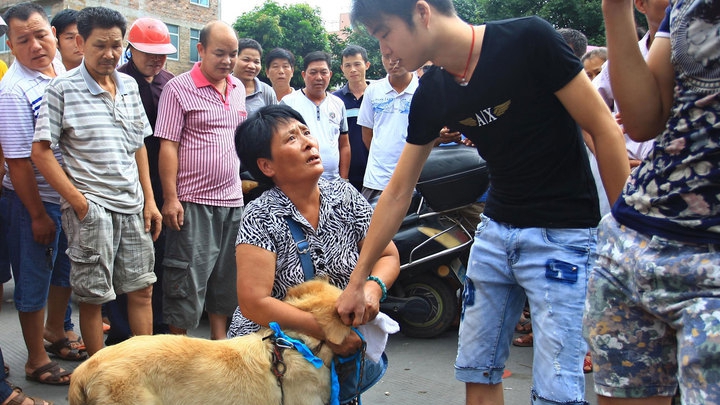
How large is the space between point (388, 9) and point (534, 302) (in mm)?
1153

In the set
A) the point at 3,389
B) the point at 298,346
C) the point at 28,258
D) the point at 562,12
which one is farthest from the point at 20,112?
the point at 562,12

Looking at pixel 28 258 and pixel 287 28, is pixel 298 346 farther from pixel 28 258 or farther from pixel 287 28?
pixel 287 28

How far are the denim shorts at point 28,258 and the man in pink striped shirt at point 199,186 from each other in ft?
2.32

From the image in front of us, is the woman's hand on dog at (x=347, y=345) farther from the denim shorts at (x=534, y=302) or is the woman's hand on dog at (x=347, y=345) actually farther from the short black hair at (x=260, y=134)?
the short black hair at (x=260, y=134)

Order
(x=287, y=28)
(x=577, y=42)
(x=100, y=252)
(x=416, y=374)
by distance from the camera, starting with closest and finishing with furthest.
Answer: (x=100, y=252)
(x=416, y=374)
(x=577, y=42)
(x=287, y=28)

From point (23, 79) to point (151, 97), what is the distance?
0.92 metres

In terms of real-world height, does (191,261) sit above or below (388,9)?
below

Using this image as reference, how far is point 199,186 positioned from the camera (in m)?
4.20

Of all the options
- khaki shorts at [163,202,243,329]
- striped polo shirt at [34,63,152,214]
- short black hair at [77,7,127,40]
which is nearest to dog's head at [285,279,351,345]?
striped polo shirt at [34,63,152,214]

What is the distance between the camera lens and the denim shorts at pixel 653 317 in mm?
1320

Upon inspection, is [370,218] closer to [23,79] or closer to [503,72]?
[503,72]

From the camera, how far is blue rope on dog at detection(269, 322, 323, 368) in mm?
2172

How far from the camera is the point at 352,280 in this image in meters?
2.26

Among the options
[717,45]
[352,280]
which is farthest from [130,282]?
[717,45]
